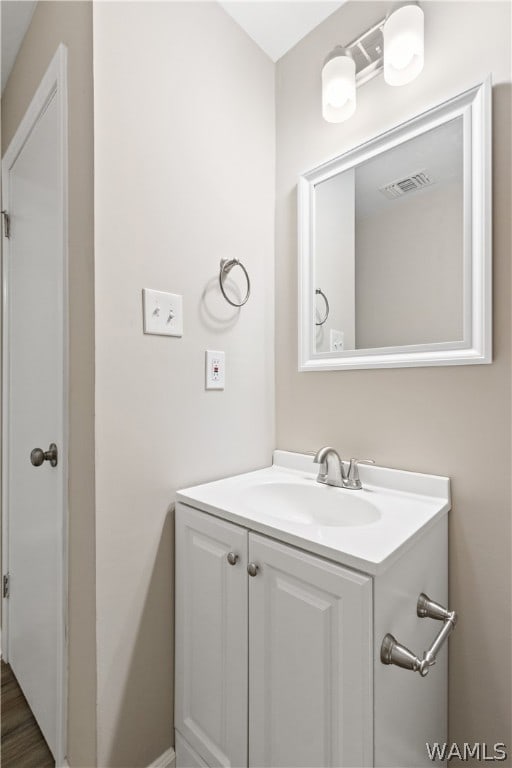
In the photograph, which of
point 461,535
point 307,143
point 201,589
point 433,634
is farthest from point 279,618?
point 307,143

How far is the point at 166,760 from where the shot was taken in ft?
3.47

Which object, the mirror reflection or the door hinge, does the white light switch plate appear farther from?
the door hinge

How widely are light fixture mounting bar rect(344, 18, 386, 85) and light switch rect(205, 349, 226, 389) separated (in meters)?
1.01

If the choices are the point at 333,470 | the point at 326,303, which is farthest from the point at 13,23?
the point at 333,470

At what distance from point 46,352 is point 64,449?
0.36m

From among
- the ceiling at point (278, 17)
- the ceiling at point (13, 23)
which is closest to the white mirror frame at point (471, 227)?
the ceiling at point (278, 17)

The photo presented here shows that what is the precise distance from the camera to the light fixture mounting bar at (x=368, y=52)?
1.15 m

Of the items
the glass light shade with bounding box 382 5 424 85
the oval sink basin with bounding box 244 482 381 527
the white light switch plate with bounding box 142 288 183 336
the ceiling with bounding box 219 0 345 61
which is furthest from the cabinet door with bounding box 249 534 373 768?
the ceiling with bounding box 219 0 345 61

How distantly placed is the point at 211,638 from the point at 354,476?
60cm

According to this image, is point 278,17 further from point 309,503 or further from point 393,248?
point 309,503

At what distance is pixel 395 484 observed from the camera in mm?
1106

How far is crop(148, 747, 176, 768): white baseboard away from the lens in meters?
1.04

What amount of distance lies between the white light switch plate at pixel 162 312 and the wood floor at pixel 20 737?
1.35 metres

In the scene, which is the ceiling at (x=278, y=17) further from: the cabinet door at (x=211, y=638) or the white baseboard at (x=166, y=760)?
the white baseboard at (x=166, y=760)
